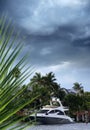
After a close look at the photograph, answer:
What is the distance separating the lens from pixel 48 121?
77.9 m

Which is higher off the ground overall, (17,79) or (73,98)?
(73,98)

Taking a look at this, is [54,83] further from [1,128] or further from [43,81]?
[1,128]

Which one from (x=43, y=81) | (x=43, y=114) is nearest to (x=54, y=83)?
→ (x=43, y=81)

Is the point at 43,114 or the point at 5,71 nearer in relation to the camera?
the point at 5,71

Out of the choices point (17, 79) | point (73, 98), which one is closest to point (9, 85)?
point (17, 79)

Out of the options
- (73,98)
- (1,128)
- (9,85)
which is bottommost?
(1,128)

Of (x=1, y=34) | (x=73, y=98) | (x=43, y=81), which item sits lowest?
(x=1, y=34)

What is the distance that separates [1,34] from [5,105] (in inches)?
16.5

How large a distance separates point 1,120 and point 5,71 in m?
0.26

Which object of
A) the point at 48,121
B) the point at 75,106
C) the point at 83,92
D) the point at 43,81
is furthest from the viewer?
the point at 83,92

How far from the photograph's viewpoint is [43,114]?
257ft

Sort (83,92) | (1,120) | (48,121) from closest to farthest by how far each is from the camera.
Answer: (1,120) < (48,121) < (83,92)

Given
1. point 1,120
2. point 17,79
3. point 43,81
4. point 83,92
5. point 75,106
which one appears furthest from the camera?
point 83,92

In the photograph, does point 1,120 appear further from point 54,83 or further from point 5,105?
point 54,83
